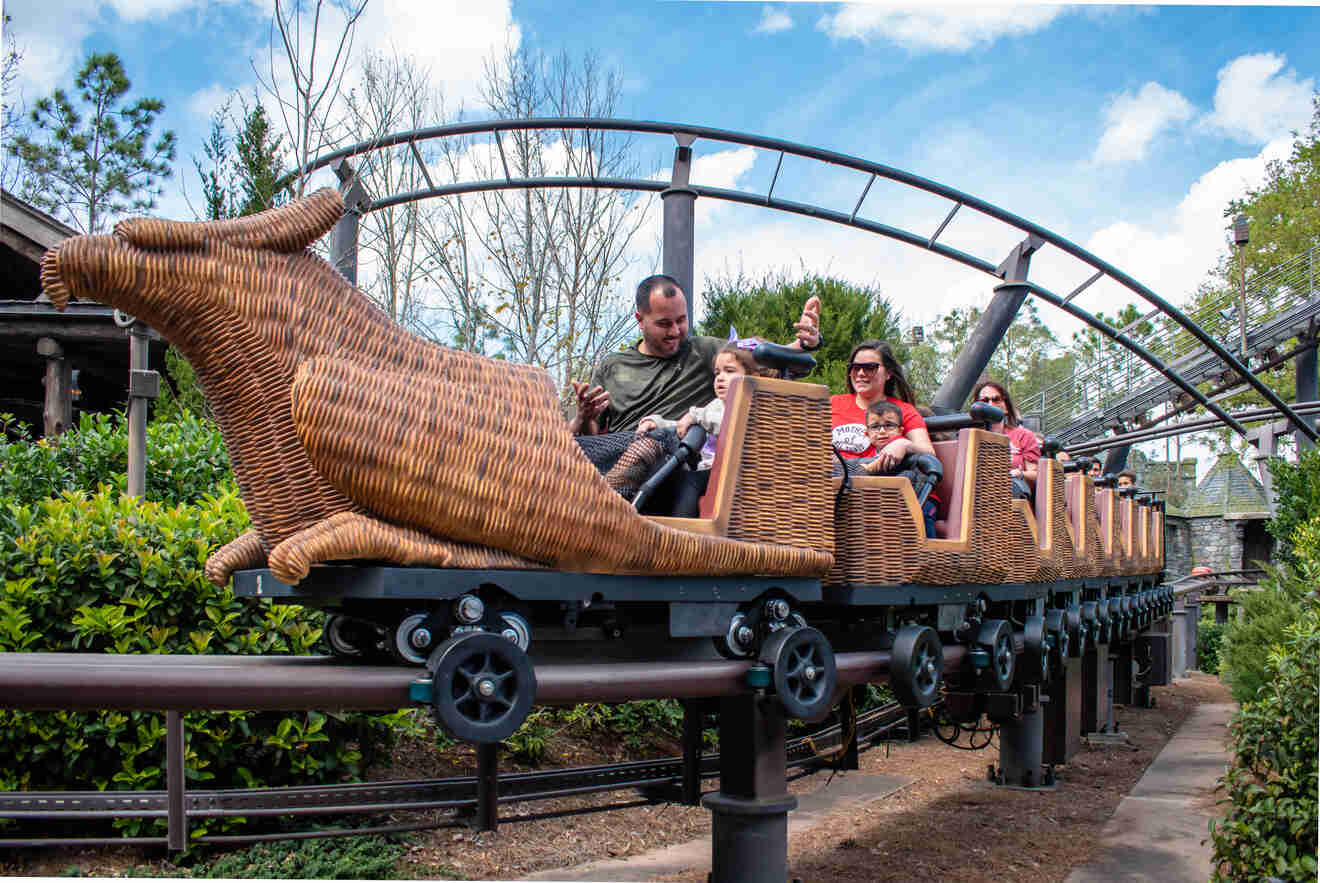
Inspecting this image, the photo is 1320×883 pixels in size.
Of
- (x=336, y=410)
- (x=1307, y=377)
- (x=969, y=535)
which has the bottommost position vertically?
(x=969, y=535)

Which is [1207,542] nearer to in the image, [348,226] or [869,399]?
[348,226]

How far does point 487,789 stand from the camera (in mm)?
3271

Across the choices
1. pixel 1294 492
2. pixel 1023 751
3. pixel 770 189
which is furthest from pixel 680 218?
pixel 1294 492

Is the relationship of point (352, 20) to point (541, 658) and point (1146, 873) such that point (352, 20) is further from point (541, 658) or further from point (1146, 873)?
point (1146, 873)

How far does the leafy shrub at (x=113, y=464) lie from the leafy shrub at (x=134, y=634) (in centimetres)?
219

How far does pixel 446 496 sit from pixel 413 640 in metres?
0.30

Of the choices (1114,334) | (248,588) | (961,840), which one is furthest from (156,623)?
(1114,334)

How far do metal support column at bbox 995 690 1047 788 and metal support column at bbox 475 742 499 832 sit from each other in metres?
3.71

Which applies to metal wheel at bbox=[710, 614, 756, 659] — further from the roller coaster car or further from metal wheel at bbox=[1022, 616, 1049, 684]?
metal wheel at bbox=[1022, 616, 1049, 684]

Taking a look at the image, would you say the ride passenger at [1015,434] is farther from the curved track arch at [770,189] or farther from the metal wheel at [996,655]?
the curved track arch at [770,189]

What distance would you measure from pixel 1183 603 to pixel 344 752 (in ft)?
41.7

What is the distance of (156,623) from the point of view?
421 cm

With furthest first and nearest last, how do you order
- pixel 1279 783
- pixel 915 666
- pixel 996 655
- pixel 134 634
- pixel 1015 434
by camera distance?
pixel 1015 434, pixel 134 634, pixel 996 655, pixel 915 666, pixel 1279 783

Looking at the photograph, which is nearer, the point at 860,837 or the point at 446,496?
the point at 446,496
